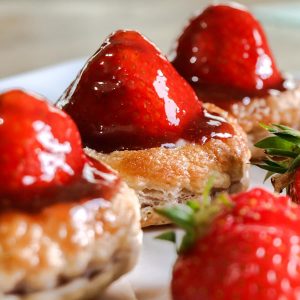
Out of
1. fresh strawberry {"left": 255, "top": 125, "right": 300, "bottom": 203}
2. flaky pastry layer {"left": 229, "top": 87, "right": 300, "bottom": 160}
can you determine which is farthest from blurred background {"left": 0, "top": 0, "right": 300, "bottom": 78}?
fresh strawberry {"left": 255, "top": 125, "right": 300, "bottom": 203}

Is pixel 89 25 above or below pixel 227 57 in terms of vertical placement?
below

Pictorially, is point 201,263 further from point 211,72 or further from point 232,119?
point 211,72

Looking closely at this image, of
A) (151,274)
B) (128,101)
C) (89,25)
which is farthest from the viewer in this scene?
(89,25)

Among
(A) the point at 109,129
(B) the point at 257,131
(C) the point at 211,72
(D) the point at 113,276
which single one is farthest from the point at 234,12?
(D) the point at 113,276

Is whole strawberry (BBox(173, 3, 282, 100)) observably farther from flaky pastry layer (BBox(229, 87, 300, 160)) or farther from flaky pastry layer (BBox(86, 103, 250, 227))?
flaky pastry layer (BBox(86, 103, 250, 227))

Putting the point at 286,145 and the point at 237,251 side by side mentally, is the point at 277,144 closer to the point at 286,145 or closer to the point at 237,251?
the point at 286,145

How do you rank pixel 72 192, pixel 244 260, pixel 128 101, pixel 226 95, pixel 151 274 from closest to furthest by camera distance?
pixel 244 260, pixel 72 192, pixel 151 274, pixel 128 101, pixel 226 95

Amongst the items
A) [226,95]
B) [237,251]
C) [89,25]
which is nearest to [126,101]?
[226,95]

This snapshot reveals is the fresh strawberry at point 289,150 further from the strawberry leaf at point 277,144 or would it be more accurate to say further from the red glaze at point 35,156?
the red glaze at point 35,156
